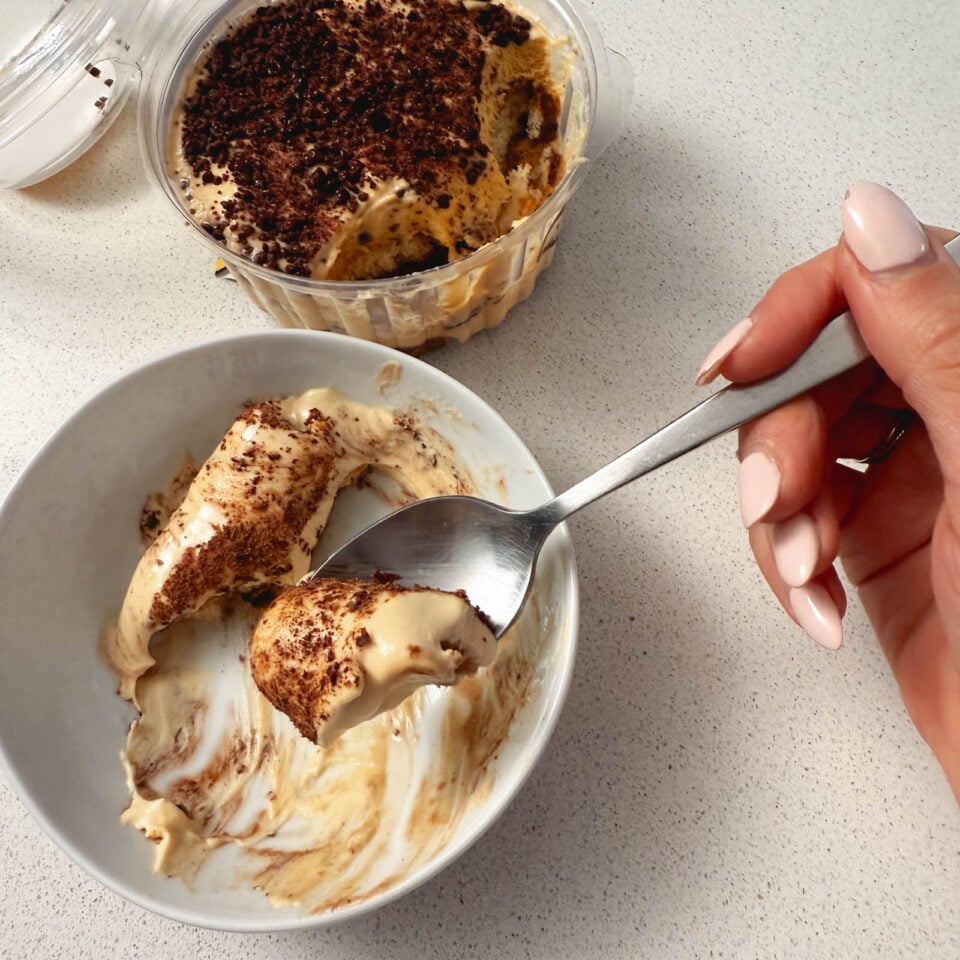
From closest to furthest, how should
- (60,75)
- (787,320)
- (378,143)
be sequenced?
1. (787,320)
2. (378,143)
3. (60,75)

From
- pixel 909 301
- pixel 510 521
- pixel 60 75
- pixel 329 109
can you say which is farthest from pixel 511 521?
pixel 60 75

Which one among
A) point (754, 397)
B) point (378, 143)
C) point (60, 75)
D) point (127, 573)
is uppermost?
point (60, 75)

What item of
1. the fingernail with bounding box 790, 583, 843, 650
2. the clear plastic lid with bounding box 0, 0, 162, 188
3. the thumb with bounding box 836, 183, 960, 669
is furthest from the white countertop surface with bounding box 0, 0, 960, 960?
the thumb with bounding box 836, 183, 960, 669

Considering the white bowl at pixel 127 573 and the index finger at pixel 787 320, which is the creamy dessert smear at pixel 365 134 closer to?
the white bowl at pixel 127 573

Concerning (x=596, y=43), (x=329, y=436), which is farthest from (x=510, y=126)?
(x=329, y=436)

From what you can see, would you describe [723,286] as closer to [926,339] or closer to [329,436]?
[926,339]

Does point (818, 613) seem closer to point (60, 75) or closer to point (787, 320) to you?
point (787, 320)

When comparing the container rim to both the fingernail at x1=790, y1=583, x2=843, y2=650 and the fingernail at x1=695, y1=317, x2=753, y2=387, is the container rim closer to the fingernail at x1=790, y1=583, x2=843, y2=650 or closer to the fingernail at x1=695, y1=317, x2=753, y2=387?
the fingernail at x1=695, y1=317, x2=753, y2=387
